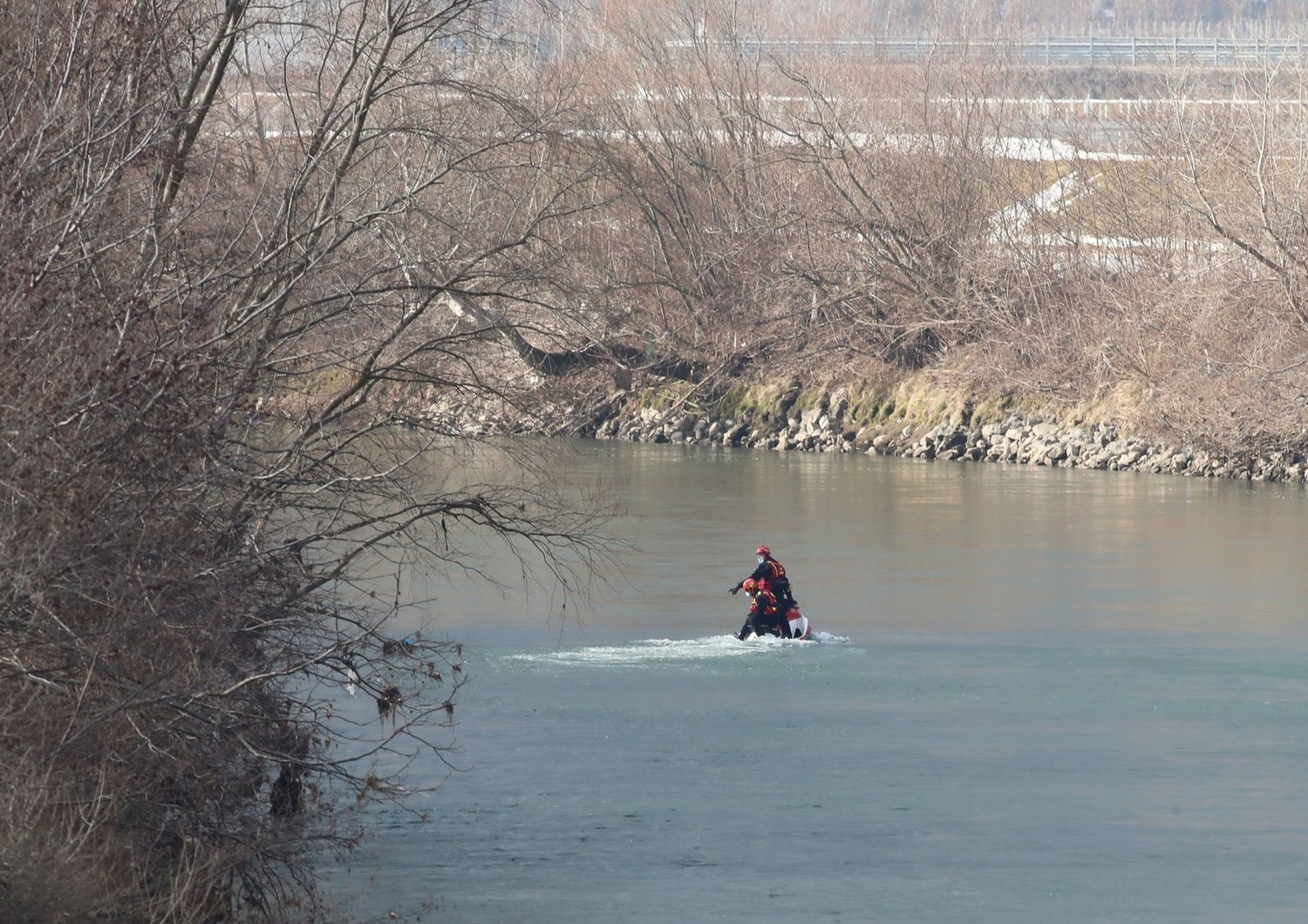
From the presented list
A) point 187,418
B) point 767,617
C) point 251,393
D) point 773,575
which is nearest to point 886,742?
point 767,617

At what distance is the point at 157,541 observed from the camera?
340 inches

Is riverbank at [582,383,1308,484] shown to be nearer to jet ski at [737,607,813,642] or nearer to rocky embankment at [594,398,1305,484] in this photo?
rocky embankment at [594,398,1305,484]

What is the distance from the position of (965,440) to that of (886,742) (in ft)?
93.1

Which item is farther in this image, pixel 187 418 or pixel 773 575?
pixel 773 575

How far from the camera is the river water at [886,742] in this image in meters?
12.6

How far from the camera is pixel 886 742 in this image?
54.7 feet

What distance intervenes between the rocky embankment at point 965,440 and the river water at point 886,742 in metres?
9.68

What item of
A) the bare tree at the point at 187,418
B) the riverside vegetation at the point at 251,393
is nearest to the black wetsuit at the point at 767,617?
the riverside vegetation at the point at 251,393

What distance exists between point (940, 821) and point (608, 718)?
4.25 m

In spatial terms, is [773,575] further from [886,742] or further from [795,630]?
[886,742]

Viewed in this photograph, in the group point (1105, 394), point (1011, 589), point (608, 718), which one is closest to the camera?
point (608, 718)

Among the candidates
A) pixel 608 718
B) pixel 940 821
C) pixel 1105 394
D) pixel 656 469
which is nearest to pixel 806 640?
pixel 608 718

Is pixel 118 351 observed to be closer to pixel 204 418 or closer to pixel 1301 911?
pixel 204 418

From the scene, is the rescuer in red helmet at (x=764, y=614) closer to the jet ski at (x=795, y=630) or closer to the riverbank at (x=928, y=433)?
the jet ski at (x=795, y=630)
